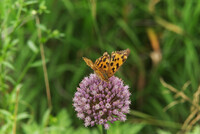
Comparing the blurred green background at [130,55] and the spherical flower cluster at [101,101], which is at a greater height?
the blurred green background at [130,55]

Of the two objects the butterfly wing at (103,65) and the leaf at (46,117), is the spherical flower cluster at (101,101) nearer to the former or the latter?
the butterfly wing at (103,65)

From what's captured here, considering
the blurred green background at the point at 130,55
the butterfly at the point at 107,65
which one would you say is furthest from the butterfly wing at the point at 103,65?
the blurred green background at the point at 130,55

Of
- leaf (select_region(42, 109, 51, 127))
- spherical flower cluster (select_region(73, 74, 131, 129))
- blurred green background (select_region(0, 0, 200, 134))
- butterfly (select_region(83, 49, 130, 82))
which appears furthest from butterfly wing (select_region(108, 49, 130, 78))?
blurred green background (select_region(0, 0, 200, 134))

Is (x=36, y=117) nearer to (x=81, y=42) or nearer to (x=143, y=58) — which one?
(x=81, y=42)

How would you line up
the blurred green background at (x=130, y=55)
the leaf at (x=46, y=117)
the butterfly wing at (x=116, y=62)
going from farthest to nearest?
the blurred green background at (x=130, y=55), the leaf at (x=46, y=117), the butterfly wing at (x=116, y=62)

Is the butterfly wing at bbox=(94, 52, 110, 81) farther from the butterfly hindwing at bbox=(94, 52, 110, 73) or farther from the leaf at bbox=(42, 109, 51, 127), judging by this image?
the leaf at bbox=(42, 109, 51, 127)

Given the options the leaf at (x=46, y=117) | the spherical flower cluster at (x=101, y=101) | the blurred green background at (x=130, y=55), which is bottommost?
the spherical flower cluster at (x=101, y=101)

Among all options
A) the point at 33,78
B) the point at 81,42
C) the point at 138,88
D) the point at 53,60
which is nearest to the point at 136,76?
the point at 138,88

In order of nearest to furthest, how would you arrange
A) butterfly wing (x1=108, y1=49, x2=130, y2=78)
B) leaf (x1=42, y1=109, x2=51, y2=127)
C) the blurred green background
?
1. butterfly wing (x1=108, y1=49, x2=130, y2=78)
2. leaf (x1=42, y1=109, x2=51, y2=127)
3. the blurred green background
